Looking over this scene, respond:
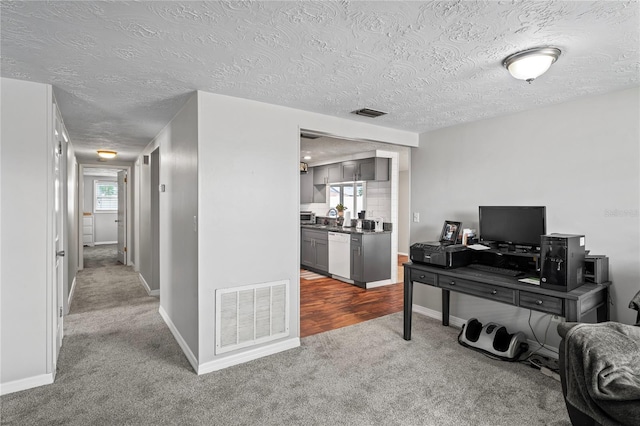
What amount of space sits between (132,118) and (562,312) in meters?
4.08

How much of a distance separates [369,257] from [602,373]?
3.90 meters

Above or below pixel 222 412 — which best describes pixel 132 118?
above

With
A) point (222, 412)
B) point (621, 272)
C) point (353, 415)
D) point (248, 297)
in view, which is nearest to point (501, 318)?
point (621, 272)

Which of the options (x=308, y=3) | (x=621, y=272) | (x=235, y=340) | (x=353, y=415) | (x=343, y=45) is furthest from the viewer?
(x=235, y=340)

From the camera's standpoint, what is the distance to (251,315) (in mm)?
2963

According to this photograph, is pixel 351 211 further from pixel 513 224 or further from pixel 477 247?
pixel 513 224

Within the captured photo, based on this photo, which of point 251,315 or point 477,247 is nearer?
point 251,315

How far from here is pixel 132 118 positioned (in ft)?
11.3

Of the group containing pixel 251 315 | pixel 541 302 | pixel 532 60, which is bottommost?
pixel 251 315

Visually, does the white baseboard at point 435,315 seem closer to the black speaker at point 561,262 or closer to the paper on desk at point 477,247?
the paper on desk at point 477,247

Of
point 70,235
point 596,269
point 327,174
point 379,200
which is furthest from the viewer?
point 327,174

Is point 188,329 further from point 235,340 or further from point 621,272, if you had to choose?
point 621,272

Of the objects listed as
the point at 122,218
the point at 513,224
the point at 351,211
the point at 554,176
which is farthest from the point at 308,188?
the point at 554,176

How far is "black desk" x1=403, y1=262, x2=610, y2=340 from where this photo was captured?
237 centimetres
